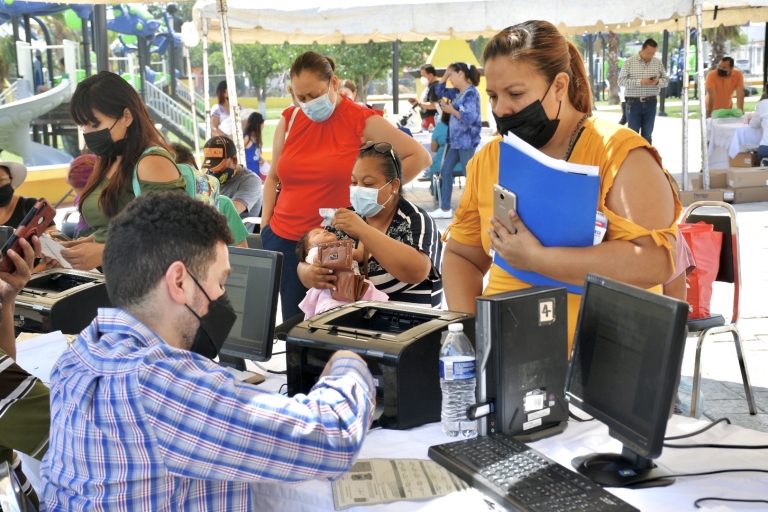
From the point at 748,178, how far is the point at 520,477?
30.8ft

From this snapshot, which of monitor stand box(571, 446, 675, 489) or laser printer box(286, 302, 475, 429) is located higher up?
laser printer box(286, 302, 475, 429)

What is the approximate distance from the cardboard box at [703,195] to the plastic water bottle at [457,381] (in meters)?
8.14

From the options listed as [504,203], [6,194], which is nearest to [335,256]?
[504,203]

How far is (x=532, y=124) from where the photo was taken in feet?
8.00

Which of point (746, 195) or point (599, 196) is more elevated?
point (599, 196)

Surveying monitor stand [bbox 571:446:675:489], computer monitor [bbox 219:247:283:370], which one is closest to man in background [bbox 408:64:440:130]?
computer monitor [bbox 219:247:283:370]

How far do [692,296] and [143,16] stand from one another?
23.5 metres

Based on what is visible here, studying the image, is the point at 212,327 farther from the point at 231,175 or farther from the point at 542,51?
the point at 231,175

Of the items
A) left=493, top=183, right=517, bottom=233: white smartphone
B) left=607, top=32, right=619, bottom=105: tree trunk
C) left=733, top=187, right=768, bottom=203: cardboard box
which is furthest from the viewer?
left=607, top=32, right=619, bottom=105: tree trunk

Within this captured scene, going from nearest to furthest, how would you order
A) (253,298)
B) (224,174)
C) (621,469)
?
(621,469), (253,298), (224,174)

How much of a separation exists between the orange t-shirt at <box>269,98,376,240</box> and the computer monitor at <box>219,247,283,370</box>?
58.5 inches

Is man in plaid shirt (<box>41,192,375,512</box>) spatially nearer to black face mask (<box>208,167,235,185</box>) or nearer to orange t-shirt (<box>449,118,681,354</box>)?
orange t-shirt (<box>449,118,681,354</box>)

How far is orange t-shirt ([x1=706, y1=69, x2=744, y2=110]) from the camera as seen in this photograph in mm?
14727

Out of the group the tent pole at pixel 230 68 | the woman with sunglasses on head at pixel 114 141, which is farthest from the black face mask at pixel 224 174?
the woman with sunglasses on head at pixel 114 141
